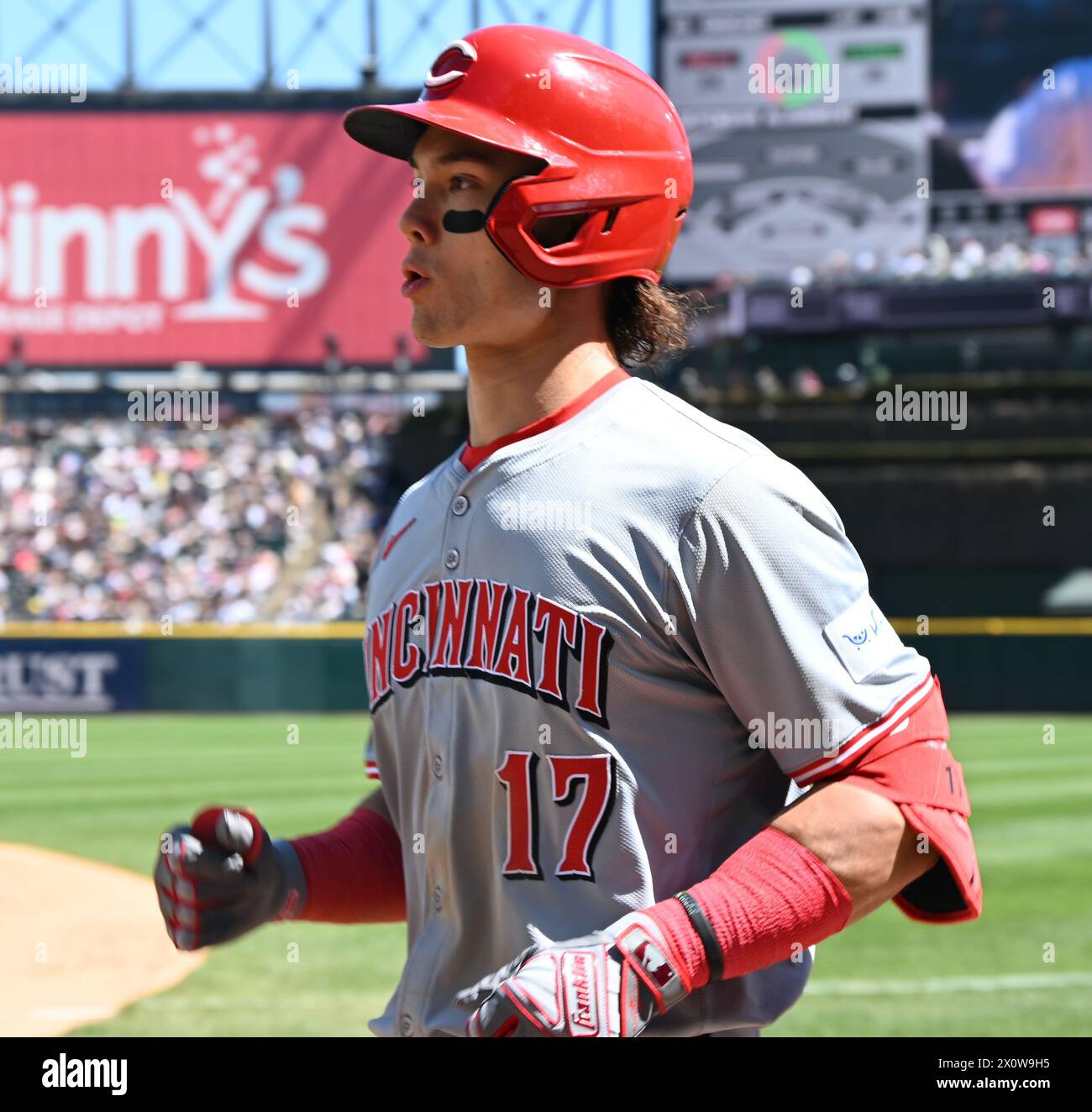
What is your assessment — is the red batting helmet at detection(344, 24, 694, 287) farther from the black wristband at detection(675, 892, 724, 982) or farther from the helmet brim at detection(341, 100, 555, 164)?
the black wristband at detection(675, 892, 724, 982)

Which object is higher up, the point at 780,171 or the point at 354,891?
the point at 780,171

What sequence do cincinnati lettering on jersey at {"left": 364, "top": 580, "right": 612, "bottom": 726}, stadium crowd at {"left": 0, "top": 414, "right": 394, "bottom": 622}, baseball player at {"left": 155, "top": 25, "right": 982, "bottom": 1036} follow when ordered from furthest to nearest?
stadium crowd at {"left": 0, "top": 414, "right": 394, "bottom": 622} < cincinnati lettering on jersey at {"left": 364, "top": 580, "right": 612, "bottom": 726} < baseball player at {"left": 155, "top": 25, "right": 982, "bottom": 1036}

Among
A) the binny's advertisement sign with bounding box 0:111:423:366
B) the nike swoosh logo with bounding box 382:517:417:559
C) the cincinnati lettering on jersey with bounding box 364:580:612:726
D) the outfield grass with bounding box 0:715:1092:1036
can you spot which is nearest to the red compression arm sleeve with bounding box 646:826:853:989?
the cincinnati lettering on jersey with bounding box 364:580:612:726

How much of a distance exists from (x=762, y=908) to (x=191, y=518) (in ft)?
78.1

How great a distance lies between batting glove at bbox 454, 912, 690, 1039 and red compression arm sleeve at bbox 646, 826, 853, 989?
0.03m

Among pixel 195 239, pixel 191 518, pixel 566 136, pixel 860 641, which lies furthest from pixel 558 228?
pixel 195 239

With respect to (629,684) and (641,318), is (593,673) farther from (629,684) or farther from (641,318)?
(641,318)

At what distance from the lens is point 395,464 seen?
25.7m

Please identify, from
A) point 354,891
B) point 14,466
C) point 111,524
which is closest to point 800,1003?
point 354,891

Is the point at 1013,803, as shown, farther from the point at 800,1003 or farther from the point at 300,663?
the point at 300,663

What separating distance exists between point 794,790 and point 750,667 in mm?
303

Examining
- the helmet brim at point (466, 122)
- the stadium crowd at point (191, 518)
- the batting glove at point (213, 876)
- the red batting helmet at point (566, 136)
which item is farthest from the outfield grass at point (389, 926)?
the stadium crowd at point (191, 518)

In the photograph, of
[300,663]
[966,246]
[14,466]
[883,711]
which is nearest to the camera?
[883,711]

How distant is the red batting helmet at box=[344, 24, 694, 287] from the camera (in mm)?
1891
